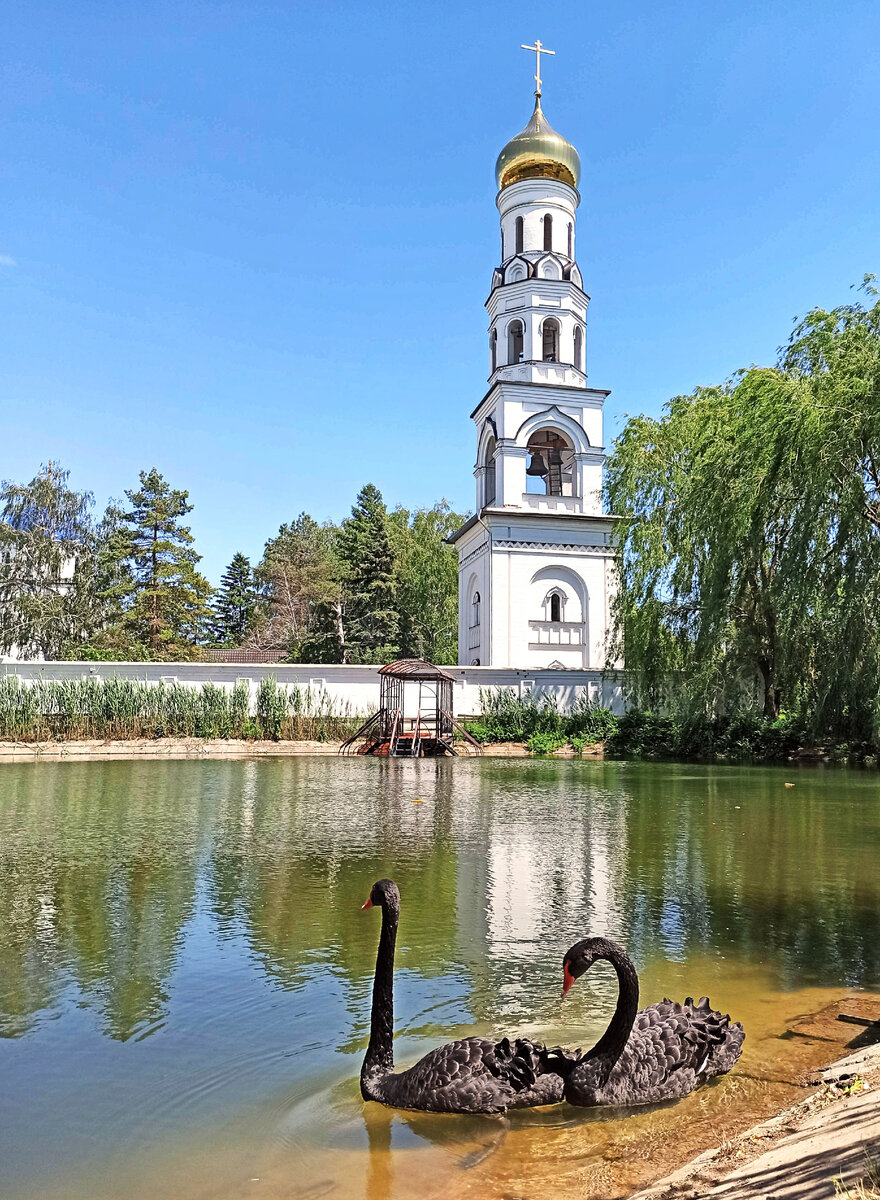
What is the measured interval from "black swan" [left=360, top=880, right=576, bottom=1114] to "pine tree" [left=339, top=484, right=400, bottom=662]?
46.1 metres

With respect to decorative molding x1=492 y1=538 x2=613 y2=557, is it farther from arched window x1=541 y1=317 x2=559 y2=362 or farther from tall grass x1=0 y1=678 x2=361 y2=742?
tall grass x1=0 y1=678 x2=361 y2=742

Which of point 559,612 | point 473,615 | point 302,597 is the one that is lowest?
point 559,612

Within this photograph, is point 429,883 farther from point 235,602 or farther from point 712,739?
point 235,602

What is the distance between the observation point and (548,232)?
36.1 meters

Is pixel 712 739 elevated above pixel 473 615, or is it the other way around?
pixel 473 615

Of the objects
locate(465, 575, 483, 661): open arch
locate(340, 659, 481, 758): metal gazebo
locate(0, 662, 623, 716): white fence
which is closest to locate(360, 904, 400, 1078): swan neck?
locate(340, 659, 481, 758): metal gazebo

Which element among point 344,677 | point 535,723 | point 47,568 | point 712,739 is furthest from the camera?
point 47,568

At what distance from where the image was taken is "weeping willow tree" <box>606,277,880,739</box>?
18.9 metres

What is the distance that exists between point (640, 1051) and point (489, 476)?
32.7 m

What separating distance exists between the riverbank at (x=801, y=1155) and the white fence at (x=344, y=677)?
85.6 ft

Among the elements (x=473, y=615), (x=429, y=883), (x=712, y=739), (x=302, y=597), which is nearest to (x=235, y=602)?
(x=302, y=597)

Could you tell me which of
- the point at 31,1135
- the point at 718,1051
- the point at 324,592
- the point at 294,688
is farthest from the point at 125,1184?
the point at 324,592

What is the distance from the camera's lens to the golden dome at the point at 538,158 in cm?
3578

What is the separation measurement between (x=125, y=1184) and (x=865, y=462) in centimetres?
1912
